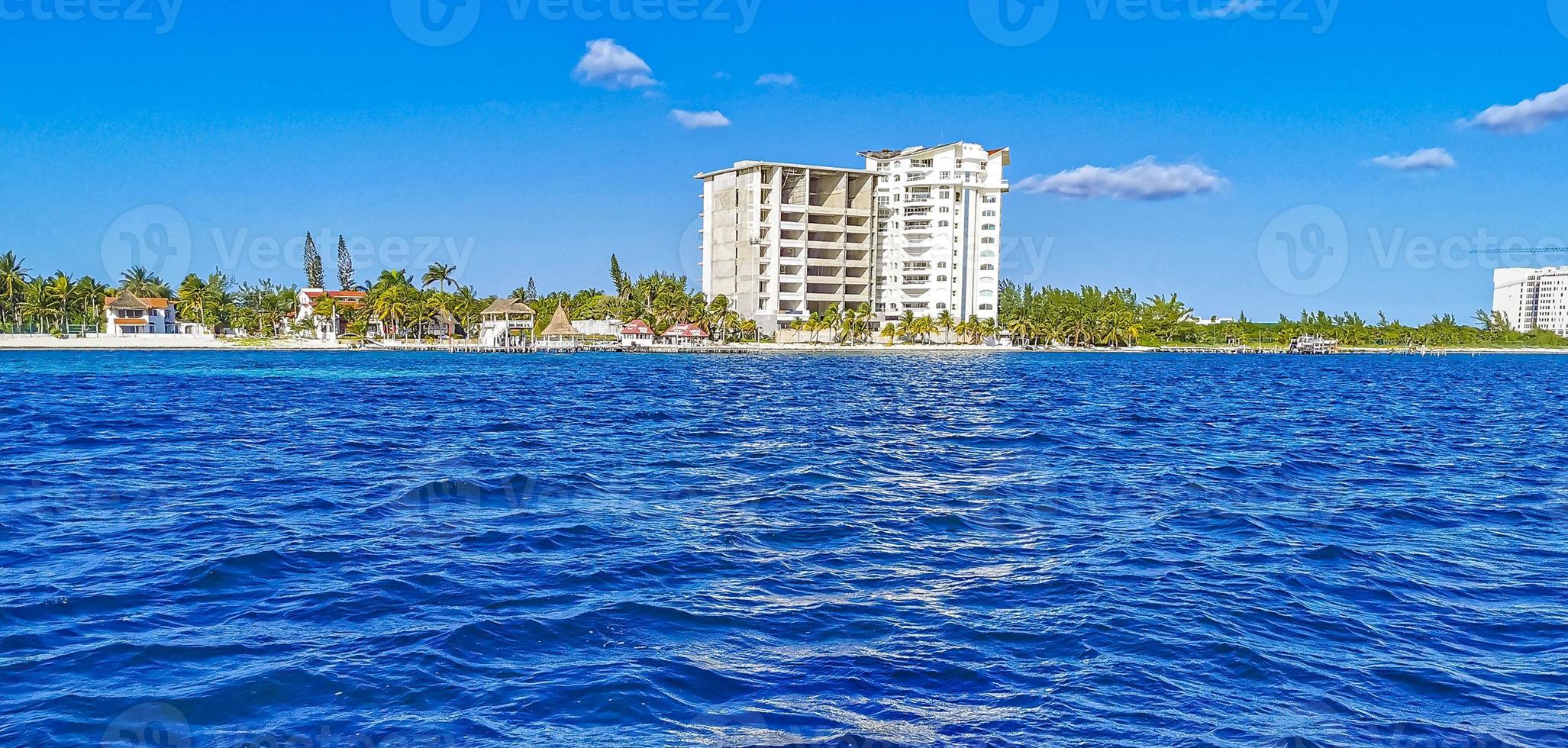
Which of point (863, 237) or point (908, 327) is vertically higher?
point (863, 237)

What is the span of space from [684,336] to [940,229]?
152 feet

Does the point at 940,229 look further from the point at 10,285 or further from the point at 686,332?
the point at 10,285

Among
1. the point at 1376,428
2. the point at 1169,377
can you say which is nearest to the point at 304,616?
the point at 1376,428

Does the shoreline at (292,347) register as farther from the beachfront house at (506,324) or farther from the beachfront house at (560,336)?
the beachfront house at (506,324)

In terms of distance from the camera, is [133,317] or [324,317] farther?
[324,317]

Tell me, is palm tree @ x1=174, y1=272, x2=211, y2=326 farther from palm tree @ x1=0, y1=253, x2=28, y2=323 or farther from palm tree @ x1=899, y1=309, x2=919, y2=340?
palm tree @ x1=899, y1=309, x2=919, y2=340

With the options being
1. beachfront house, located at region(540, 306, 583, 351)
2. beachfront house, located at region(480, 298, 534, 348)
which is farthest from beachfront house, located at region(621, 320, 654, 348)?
beachfront house, located at region(480, 298, 534, 348)

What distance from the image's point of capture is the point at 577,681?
8883 millimetres

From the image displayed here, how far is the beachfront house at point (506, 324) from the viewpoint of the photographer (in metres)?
160

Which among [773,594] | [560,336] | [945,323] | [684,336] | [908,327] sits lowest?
[773,594]

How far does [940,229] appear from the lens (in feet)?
587

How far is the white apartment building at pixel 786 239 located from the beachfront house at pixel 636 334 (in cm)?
1843

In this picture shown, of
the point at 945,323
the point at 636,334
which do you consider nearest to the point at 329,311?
the point at 636,334

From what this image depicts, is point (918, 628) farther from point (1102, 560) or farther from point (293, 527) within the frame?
point (293, 527)
